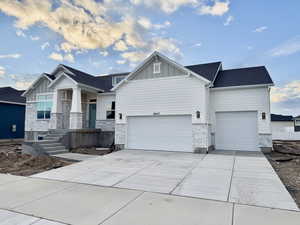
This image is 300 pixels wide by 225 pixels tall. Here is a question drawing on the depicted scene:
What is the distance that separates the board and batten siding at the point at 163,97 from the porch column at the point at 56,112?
4.88 m

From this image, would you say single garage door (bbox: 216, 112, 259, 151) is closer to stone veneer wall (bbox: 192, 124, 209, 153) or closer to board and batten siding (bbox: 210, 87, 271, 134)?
board and batten siding (bbox: 210, 87, 271, 134)

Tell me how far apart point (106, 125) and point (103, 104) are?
1.80 metres

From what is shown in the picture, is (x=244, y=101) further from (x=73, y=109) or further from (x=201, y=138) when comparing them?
(x=73, y=109)

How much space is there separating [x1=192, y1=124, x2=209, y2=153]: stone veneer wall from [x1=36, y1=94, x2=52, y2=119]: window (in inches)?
474

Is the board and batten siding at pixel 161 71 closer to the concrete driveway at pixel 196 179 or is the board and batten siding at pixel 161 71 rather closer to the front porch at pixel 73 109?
the front porch at pixel 73 109

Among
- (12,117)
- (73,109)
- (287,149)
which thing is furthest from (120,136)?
(12,117)

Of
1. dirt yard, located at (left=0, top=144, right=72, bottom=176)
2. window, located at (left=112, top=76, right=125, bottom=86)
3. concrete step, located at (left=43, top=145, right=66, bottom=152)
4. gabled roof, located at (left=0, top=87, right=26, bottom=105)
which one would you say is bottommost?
dirt yard, located at (left=0, top=144, right=72, bottom=176)

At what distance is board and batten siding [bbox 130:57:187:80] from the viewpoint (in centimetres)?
1201

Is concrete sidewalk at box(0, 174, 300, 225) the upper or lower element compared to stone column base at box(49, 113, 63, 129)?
lower

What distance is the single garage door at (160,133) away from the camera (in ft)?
38.5

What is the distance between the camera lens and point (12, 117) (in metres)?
19.2

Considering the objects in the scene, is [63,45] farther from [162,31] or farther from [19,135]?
[19,135]

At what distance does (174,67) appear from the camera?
39.5ft

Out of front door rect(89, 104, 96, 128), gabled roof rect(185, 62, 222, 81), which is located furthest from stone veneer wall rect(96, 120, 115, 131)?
gabled roof rect(185, 62, 222, 81)
